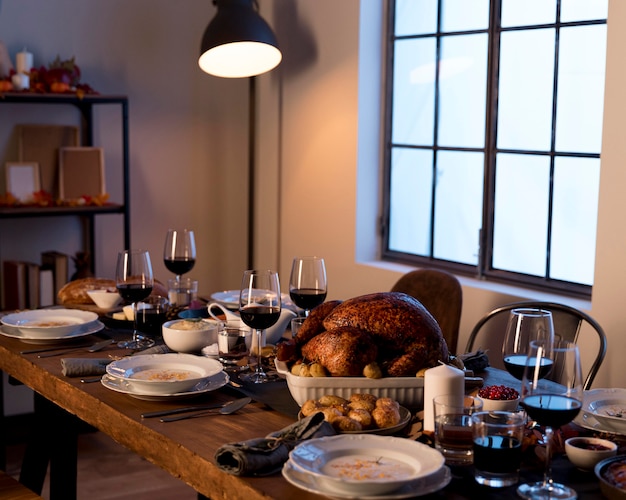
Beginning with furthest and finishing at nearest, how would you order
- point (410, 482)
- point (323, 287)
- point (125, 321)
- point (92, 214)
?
point (92, 214) < point (125, 321) < point (323, 287) < point (410, 482)

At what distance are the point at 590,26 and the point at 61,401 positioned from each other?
2161 millimetres

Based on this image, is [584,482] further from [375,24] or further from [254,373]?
[375,24]

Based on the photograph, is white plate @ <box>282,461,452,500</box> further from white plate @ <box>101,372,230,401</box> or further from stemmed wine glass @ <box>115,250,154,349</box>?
stemmed wine glass @ <box>115,250,154,349</box>

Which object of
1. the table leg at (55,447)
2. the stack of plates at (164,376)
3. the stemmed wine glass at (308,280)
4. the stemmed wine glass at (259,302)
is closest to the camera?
the stack of plates at (164,376)

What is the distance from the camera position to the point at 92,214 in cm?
400

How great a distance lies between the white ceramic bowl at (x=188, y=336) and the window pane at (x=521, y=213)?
159cm

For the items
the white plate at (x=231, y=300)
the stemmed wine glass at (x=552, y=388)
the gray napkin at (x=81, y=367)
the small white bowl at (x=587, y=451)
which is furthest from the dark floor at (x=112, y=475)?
the stemmed wine glass at (x=552, y=388)

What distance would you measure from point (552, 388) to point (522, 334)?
1.16 ft

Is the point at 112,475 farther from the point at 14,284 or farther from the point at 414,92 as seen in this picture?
the point at 414,92

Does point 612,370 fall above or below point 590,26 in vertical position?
below

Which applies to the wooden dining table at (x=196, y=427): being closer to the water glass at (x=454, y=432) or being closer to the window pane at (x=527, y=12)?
the water glass at (x=454, y=432)

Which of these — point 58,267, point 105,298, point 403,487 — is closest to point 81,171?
point 58,267

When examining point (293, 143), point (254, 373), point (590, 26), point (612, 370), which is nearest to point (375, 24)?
point (293, 143)

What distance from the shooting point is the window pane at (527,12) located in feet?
10.6
